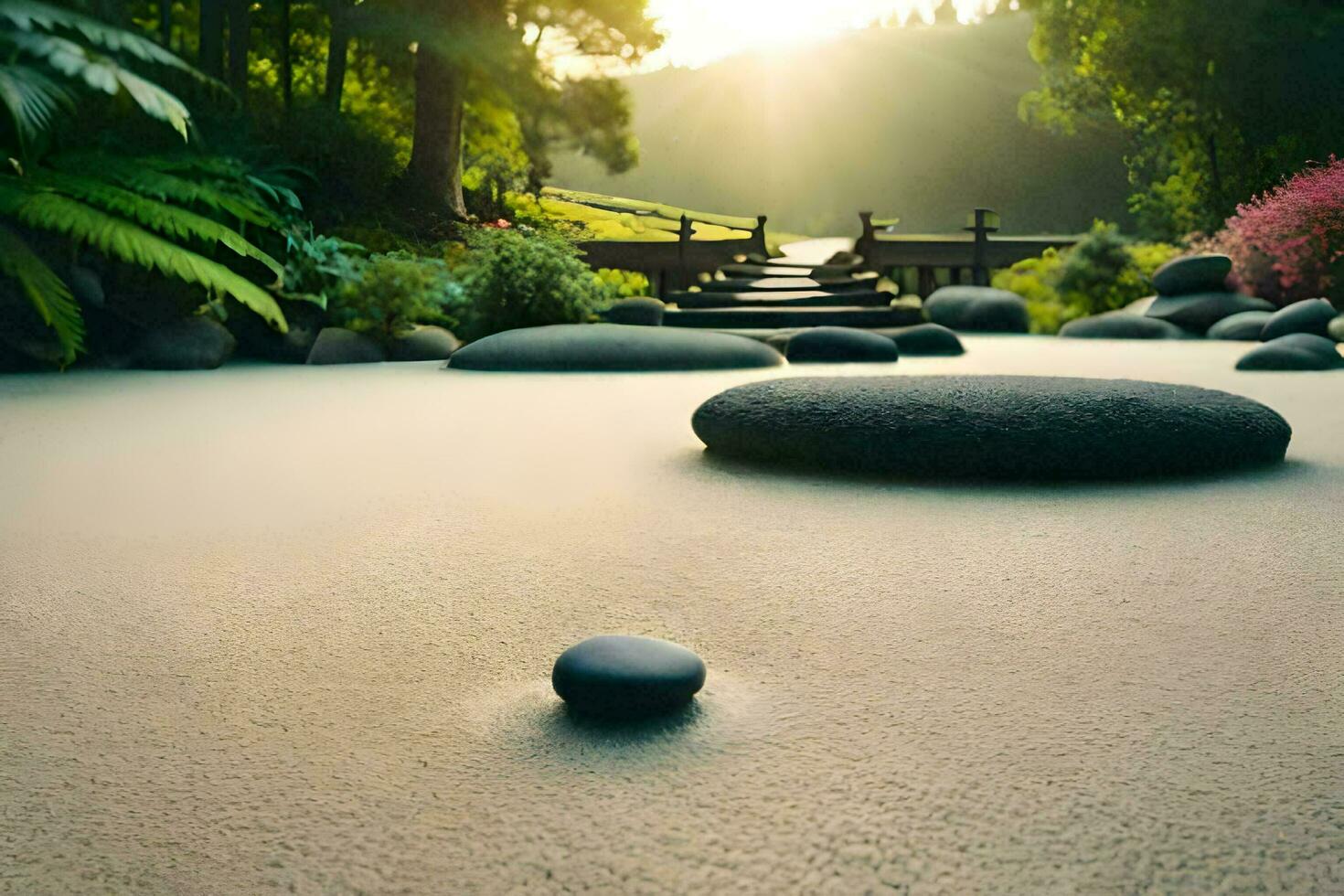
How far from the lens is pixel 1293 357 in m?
6.91

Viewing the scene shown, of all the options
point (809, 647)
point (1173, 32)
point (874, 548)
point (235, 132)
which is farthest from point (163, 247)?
point (1173, 32)

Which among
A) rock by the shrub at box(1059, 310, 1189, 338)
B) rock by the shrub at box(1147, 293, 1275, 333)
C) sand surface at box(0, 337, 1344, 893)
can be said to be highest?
rock by the shrub at box(1147, 293, 1275, 333)

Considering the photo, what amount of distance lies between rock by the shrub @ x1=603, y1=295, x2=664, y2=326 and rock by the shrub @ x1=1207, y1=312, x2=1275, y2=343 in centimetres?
511

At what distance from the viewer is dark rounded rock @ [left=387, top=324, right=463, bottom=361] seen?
8234 millimetres

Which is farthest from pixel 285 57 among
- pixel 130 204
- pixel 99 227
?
pixel 99 227

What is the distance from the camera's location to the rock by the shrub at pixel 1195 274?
36.7ft

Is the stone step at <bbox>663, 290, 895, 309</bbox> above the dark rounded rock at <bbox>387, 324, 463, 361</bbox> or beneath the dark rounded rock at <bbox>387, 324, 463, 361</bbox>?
above

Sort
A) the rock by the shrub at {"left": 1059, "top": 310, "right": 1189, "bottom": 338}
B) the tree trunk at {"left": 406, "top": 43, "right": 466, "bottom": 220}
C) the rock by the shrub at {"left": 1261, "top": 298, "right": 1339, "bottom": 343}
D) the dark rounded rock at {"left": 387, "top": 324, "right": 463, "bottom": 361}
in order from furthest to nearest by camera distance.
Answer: the tree trunk at {"left": 406, "top": 43, "right": 466, "bottom": 220} < the rock by the shrub at {"left": 1059, "top": 310, "right": 1189, "bottom": 338} < the rock by the shrub at {"left": 1261, "top": 298, "right": 1339, "bottom": 343} < the dark rounded rock at {"left": 387, "top": 324, "right": 463, "bottom": 361}

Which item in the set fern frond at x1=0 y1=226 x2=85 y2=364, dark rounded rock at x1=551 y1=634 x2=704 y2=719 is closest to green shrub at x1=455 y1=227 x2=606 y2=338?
fern frond at x1=0 y1=226 x2=85 y2=364

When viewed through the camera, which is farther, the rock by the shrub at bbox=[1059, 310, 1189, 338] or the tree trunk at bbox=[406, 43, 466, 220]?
the tree trunk at bbox=[406, 43, 466, 220]

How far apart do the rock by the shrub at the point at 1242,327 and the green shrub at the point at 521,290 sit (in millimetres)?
5818

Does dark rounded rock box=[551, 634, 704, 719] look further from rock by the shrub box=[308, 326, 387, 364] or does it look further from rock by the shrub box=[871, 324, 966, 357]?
rock by the shrub box=[871, 324, 966, 357]

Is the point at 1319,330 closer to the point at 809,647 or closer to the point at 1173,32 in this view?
the point at 1173,32

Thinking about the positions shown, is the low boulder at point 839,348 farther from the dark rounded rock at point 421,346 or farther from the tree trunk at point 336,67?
the tree trunk at point 336,67
